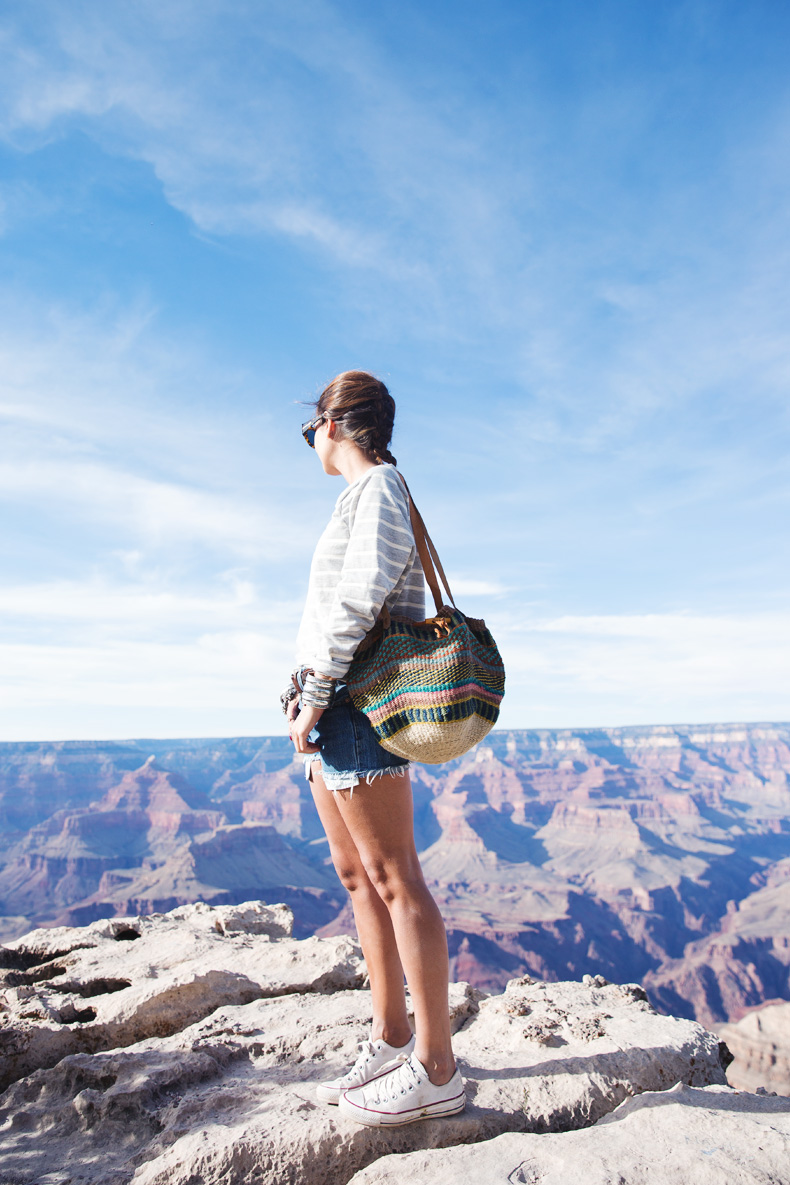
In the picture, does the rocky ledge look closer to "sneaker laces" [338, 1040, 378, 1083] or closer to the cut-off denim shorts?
"sneaker laces" [338, 1040, 378, 1083]

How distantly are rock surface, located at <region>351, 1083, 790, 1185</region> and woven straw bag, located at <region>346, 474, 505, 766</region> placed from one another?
964 mm

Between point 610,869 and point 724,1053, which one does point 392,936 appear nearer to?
point 724,1053

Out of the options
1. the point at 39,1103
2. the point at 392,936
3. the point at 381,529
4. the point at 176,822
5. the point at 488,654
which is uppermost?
the point at 381,529

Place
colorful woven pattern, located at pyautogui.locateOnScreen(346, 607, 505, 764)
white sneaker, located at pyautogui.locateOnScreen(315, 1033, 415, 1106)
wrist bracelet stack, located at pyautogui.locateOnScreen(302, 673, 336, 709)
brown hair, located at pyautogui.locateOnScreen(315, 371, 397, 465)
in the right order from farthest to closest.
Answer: brown hair, located at pyautogui.locateOnScreen(315, 371, 397, 465) → white sneaker, located at pyautogui.locateOnScreen(315, 1033, 415, 1106) → wrist bracelet stack, located at pyautogui.locateOnScreen(302, 673, 336, 709) → colorful woven pattern, located at pyautogui.locateOnScreen(346, 607, 505, 764)

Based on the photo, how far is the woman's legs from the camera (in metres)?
1.80

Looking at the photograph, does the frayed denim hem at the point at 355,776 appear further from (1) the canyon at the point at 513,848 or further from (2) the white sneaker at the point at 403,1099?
(1) the canyon at the point at 513,848

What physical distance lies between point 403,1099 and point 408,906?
1.67ft

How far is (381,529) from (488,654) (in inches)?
18.1

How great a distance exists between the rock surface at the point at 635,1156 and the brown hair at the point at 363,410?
1.91 m

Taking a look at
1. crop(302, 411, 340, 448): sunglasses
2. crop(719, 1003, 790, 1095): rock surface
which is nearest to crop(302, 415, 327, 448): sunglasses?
crop(302, 411, 340, 448): sunglasses

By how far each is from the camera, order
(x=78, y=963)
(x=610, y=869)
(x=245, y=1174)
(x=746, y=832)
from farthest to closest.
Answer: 1. (x=746, y=832)
2. (x=610, y=869)
3. (x=78, y=963)
4. (x=245, y=1174)

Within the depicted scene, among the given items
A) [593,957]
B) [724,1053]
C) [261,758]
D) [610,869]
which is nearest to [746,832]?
[610,869]

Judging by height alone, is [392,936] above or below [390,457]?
below

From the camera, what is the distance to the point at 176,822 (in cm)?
8631
